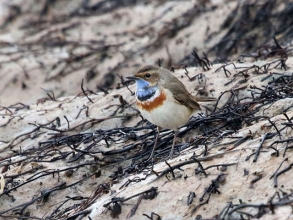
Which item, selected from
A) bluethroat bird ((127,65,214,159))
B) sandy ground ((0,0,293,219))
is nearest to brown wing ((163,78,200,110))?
bluethroat bird ((127,65,214,159))

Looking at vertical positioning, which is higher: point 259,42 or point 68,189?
point 68,189

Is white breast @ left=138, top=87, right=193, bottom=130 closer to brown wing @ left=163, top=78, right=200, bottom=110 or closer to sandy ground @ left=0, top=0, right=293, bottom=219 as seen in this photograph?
brown wing @ left=163, top=78, right=200, bottom=110

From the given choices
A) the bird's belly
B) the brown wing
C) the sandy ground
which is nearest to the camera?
the sandy ground

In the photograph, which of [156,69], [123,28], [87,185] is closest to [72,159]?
[87,185]

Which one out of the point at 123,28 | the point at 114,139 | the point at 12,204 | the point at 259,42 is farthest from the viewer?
the point at 123,28

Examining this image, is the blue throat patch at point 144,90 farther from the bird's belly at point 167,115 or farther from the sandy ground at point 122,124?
the sandy ground at point 122,124

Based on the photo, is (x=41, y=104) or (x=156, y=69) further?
(x=41, y=104)

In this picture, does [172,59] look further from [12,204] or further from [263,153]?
[263,153]

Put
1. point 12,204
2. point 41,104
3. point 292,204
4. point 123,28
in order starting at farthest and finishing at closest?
point 123,28 < point 41,104 < point 12,204 < point 292,204
